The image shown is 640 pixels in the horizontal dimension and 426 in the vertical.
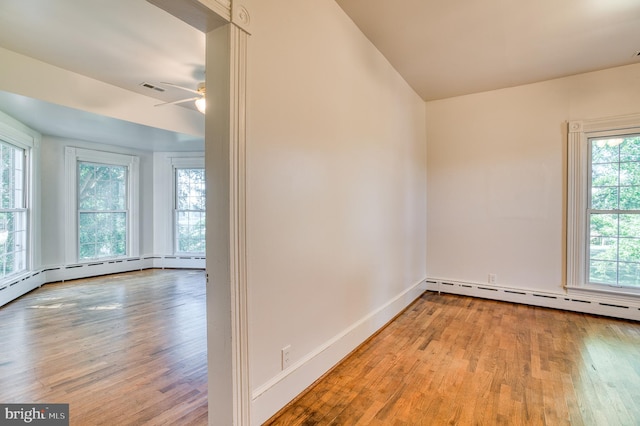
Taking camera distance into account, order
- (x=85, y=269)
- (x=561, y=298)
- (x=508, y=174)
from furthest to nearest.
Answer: (x=85, y=269), (x=508, y=174), (x=561, y=298)

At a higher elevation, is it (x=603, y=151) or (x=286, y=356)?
(x=603, y=151)

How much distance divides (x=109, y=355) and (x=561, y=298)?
4.90 metres

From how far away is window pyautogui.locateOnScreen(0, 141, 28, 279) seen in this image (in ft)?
13.1

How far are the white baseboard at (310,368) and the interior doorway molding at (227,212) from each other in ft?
0.51

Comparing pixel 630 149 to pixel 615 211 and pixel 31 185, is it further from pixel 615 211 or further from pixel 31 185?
pixel 31 185

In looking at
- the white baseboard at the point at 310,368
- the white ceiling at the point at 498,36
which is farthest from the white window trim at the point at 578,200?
the white baseboard at the point at 310,368

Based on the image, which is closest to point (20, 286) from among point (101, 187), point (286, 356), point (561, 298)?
point (101, 187)

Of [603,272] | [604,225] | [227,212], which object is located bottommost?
[603,272]

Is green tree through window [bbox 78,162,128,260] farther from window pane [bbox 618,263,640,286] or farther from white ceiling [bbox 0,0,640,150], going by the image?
window pane [bbox 618,263,640,286]

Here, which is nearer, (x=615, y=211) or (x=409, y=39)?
(x=409, y=39)

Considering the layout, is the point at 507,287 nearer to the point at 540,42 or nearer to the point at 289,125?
the point at 540,42

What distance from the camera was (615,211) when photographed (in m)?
3.47

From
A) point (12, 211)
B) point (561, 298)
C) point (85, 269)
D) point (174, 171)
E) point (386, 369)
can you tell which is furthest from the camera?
point (174, 171)

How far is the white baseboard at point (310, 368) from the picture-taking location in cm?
171
